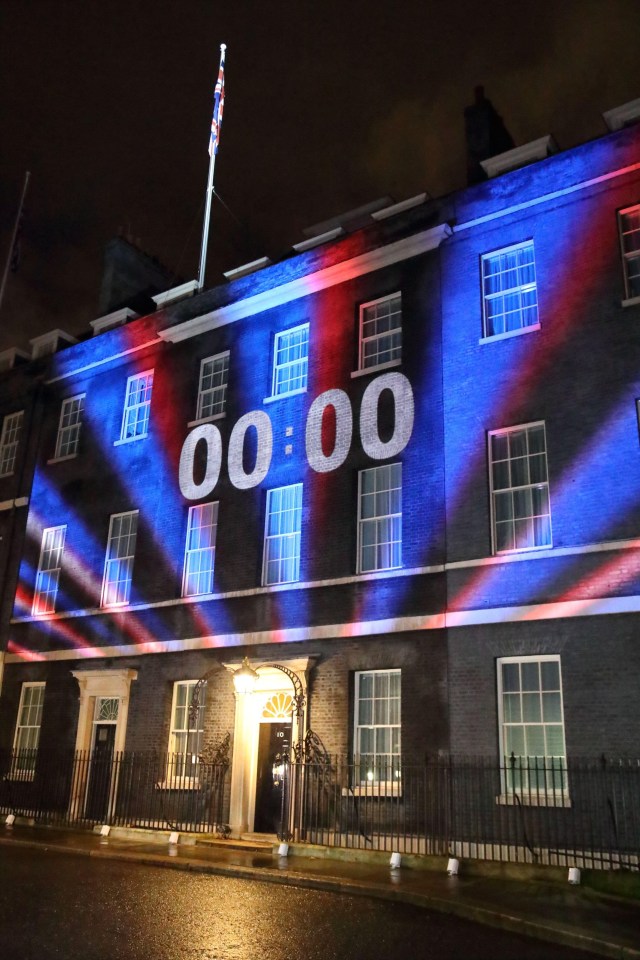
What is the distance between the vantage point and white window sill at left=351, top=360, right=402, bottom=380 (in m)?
17.8

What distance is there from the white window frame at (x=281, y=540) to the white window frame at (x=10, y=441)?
1134cm

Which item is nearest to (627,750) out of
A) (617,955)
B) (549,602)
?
(549,602)

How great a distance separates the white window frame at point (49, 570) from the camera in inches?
925

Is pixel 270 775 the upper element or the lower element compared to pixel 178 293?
lower

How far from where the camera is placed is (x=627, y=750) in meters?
12.8

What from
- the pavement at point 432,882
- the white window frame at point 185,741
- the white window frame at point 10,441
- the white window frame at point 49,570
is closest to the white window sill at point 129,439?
the white window frame at point 49,570

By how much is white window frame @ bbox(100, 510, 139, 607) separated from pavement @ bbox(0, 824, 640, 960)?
6.35 meters

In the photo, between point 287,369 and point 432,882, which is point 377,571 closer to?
point 287,369

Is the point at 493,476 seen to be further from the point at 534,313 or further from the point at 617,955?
the point at 617,955

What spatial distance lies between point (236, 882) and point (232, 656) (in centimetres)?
675

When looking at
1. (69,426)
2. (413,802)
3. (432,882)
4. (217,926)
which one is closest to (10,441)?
(69,426)

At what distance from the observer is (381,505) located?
56.9 ft

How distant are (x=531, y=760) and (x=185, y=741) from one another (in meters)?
8.24

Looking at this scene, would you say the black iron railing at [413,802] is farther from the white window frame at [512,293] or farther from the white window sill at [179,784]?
the white window frame at [512,293]
